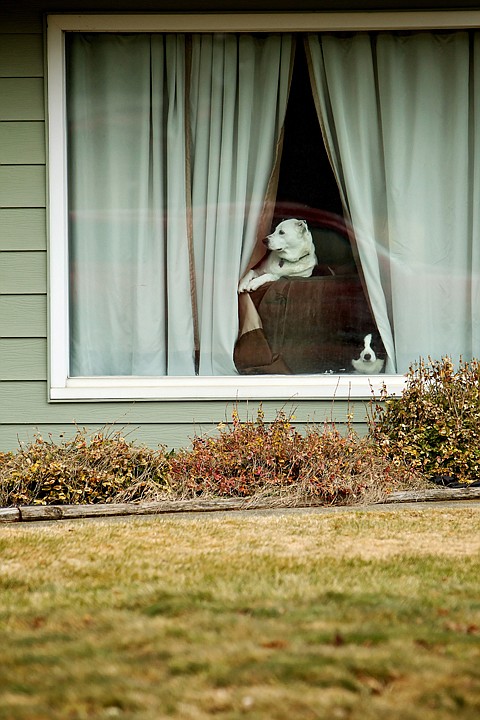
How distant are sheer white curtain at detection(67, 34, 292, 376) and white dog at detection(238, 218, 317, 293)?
0.10 metres

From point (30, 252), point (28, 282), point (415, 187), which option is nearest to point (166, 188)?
point (30, 252)

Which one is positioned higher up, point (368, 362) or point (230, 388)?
point (368, 362)

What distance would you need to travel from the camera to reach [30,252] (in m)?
5.75

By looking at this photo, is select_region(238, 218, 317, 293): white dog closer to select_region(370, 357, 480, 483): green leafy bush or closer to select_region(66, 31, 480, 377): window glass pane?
select_region(66, 31, 480, 377): window glass pane

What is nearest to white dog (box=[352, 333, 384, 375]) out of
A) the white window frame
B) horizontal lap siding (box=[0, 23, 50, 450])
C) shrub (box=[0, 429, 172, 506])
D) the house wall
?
the white window frame

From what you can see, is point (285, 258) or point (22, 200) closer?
point (22, 200)

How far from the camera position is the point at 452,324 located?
602 centimetres

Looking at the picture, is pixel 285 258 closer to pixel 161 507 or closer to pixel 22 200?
pixel 22 200

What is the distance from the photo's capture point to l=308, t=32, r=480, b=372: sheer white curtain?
5.97m

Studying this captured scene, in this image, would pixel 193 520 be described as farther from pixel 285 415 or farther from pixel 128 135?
pixel 128 135

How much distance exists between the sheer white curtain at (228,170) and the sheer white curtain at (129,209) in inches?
4.1

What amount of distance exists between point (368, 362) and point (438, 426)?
2.53 feet

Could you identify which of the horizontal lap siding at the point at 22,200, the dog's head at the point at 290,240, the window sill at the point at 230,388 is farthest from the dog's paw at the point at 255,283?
the horizontal lap siding at the point at 22,200

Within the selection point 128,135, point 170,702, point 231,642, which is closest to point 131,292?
point 128,135
